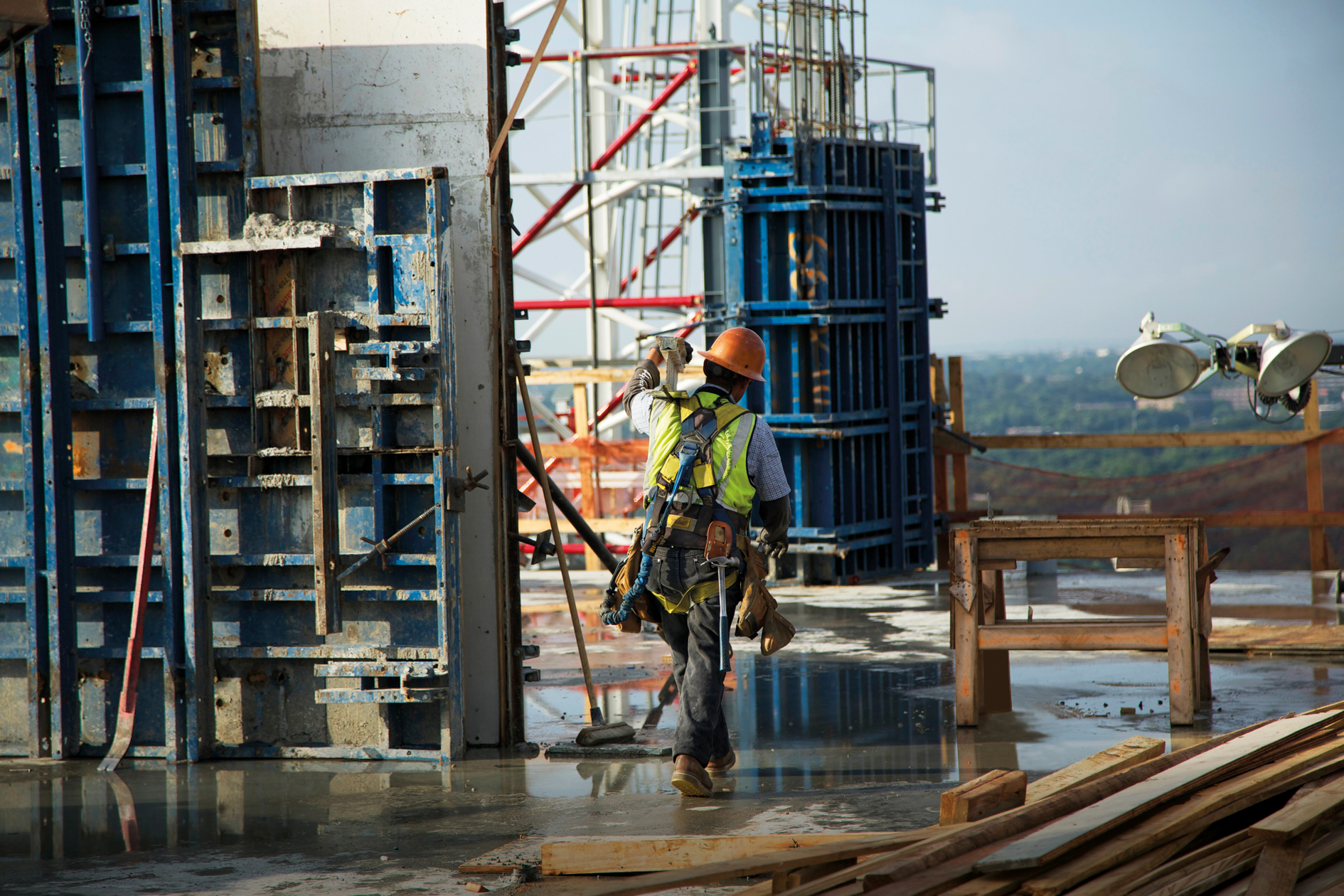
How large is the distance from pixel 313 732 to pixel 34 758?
154cm

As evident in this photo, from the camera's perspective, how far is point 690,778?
6195mm

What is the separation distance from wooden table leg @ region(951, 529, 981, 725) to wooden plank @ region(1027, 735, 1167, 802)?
4.94 feet

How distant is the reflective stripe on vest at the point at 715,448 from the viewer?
21.5 ft

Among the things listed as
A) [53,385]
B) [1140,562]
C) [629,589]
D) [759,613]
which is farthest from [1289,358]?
[53,385]

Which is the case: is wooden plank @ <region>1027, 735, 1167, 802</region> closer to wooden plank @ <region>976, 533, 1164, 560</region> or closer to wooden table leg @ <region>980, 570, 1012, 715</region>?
wooden plank @ <region>976, 533, 1164, 560</region>

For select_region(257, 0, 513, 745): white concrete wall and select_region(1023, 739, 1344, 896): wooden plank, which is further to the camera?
select_region(257, 0, 513, 745): white concrete wall

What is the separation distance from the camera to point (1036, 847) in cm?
431

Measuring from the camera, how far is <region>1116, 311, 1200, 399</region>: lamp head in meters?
10.4

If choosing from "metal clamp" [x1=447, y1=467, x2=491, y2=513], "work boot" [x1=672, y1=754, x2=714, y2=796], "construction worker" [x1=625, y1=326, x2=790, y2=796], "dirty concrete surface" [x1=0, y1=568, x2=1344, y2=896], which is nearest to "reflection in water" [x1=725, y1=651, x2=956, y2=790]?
"dirty concrete surface" [x1=0, y1=568, x2=1344, y2=896]

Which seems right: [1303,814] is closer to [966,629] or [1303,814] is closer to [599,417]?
[966,629]

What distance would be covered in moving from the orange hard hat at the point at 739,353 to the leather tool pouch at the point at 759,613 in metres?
0.88

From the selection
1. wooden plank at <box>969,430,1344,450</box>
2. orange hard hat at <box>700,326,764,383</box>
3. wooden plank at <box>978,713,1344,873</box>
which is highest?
orange hard hat at <box>700,326,764,383</box>

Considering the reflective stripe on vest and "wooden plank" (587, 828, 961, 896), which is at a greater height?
the reflective stripe on vest

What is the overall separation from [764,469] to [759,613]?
27.7 inches
